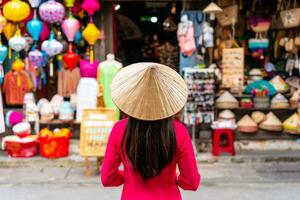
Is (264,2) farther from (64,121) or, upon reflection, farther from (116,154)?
(116,154)

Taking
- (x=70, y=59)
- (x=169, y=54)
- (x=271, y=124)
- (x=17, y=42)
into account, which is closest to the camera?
(x=17, y=42)

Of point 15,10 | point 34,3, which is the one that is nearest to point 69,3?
point 34,3

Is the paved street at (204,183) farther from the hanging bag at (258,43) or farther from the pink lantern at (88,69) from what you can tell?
the hanging bag at (258,43)

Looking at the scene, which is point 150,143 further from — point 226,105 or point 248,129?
point 248,129

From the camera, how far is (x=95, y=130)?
755 cm

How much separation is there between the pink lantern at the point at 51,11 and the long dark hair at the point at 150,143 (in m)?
5.92

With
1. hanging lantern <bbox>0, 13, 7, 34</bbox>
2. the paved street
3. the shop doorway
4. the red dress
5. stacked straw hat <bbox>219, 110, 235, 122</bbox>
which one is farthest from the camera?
the shop doorway

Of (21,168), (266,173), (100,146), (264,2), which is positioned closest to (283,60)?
(264,2)

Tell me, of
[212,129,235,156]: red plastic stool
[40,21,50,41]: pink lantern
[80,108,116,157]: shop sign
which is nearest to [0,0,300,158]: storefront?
[40,21,50,41]: pink lantern

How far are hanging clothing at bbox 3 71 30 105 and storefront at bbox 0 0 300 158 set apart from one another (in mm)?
19

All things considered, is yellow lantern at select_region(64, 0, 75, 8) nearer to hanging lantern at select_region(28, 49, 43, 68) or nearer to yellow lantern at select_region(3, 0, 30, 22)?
yellow lantern at select_region(3, 0, 30, 22)

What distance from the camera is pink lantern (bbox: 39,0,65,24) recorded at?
819 cm

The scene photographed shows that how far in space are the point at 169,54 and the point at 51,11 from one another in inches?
121

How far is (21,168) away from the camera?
8.22 m
